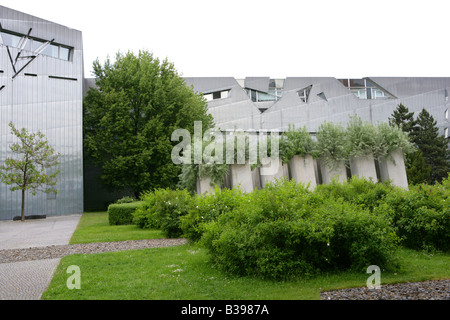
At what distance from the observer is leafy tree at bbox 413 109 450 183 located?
112ft

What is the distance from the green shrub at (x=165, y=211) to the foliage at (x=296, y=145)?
4.70m

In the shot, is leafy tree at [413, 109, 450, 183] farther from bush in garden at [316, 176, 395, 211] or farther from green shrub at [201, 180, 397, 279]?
green shrub at [201, 180, 397, 279]

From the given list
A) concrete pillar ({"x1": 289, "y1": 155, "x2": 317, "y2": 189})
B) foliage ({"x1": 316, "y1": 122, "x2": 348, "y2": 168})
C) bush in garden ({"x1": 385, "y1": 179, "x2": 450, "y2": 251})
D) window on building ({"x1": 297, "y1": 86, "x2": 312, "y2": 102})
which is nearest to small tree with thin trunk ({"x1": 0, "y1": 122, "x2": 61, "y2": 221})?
concrete pillar ({"x1": 289, "y1": 155, "x2": 317, "y2": 189})

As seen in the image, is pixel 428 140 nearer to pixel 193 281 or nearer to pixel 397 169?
pixel 397 169

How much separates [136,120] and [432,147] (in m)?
26.9

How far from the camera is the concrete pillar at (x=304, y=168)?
14969mm

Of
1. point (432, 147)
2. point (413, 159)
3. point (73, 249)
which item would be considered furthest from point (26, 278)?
point (432, 147)

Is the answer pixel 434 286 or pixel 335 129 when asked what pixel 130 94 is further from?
pixel 434 286

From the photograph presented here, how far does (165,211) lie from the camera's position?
12109 millimetres

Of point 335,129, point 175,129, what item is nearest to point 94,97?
point 175,129

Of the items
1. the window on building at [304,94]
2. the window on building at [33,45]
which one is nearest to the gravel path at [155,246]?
the window on building at [33,45]

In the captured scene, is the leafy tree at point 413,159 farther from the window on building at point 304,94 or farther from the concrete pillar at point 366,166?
the concrete pillar at point 366,166

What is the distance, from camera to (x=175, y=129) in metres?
24.7

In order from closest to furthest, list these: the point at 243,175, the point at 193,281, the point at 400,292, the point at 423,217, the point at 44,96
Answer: the point at 400,292 → the point at 193,281 → the point at 423,217 → the point at 243,175 → the point at 44,96
